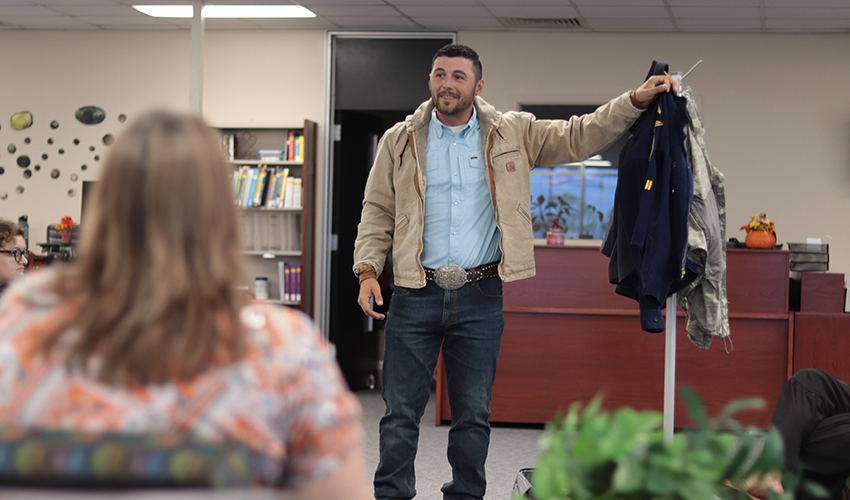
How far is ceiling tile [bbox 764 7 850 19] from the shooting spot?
17.6ft

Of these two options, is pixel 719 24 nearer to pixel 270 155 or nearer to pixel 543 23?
pixel 543 23

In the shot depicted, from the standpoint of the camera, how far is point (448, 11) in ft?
18.5

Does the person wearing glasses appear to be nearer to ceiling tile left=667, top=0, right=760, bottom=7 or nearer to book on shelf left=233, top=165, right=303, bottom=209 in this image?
book on shelf left=233, top=165, right=303, bottom=209

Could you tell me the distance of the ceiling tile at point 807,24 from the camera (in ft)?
18.5

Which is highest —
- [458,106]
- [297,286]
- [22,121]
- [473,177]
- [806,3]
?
[806,3]

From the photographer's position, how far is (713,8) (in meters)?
5.39

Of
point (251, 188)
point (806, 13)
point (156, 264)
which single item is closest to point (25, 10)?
point (251, 188)

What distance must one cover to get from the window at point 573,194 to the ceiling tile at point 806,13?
1.53 metres

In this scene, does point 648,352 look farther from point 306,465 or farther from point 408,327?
point 306,465

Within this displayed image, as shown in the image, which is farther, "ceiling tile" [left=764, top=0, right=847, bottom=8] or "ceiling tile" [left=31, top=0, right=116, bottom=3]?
"ceiling tile" [left=31, top=0, right=116, bottom=3]

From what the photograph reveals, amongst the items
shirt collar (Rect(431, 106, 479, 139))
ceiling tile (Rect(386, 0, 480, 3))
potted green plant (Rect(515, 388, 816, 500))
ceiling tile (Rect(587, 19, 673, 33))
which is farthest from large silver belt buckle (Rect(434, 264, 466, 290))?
ceiling tile (Rect(587, 19, 673, 33))

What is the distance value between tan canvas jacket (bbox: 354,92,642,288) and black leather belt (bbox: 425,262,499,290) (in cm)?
4

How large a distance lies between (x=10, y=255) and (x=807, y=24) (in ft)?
17.8

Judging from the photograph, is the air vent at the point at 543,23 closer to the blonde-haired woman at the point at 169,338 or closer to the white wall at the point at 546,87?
the white wall at the point at 546,87
